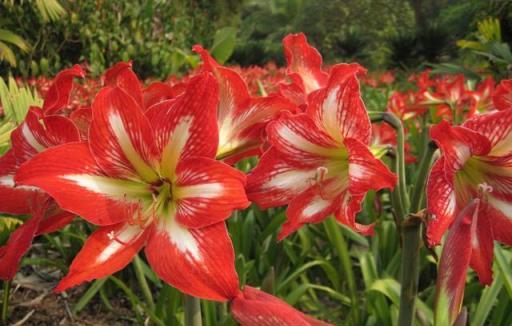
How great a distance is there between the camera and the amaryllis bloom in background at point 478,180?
0.69m

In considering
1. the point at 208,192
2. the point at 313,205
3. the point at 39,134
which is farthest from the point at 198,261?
the point at 39,134

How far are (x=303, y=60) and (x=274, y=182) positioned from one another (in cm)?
31

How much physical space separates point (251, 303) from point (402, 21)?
22.1 m

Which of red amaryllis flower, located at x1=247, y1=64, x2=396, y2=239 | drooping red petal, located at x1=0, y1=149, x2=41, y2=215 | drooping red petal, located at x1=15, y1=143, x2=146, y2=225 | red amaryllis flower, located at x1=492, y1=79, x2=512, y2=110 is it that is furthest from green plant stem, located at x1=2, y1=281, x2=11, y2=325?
red amaryllis flower, located at x1=492, y1=79, x2=512, y2=110

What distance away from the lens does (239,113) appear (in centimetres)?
83

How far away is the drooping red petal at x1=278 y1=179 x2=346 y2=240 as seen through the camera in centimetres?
77

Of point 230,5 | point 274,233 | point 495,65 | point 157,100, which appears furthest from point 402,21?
point 157,100

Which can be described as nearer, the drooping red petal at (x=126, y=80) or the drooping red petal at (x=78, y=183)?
the drooping red petal at (x=78, y=183)

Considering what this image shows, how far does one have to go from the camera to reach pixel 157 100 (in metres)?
0.90

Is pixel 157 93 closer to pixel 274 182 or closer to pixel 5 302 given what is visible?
pixel 274 182

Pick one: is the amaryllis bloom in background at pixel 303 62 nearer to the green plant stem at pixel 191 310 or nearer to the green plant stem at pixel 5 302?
the green plant stem at pixel 191 310

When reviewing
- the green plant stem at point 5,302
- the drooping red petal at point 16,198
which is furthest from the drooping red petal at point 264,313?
the green plant stem at point 5,302

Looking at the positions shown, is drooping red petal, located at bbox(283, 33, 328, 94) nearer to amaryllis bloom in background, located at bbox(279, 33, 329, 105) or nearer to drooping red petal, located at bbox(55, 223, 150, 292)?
amaryllis bloom in background, located at bbox(279, 33, 329, 105)

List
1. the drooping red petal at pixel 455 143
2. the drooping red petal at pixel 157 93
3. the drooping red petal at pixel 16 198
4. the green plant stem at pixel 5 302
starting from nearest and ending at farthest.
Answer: the drooping red petal at pixel 455 143 → the drooping red petal at pixel 16 198 → the drooping red petal at pixel 157 93 → the green plant stem at pixel 5 302
